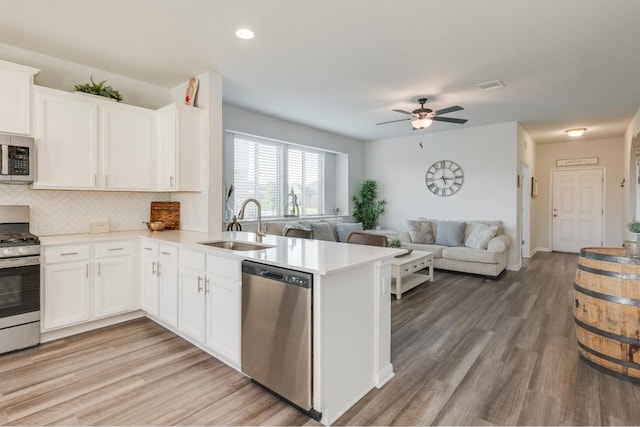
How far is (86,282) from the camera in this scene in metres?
3.02

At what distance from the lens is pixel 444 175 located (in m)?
6.71

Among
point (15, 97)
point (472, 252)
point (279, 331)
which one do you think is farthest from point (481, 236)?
point (15, 97)

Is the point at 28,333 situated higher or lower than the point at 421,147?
lower

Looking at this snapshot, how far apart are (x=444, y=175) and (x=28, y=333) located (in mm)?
6624

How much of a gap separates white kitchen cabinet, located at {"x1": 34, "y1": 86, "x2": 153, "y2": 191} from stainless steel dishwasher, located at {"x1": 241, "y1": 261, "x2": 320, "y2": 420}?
2.18 m

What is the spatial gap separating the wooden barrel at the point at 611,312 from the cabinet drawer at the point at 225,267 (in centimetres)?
253

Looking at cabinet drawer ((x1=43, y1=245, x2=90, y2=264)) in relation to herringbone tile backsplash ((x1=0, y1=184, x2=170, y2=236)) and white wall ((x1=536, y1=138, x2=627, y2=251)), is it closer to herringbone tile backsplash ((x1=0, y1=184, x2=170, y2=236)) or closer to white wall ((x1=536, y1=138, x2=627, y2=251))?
herringbone tile backsplash ((x1=0, y1=184, x2=170, y2=236))

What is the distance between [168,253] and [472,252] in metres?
4.55

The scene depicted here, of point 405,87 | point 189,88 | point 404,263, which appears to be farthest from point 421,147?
point 189,88

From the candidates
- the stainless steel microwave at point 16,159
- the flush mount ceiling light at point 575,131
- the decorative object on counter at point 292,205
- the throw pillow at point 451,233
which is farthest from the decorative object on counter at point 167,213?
the flush mount ceiling light at point 575,131

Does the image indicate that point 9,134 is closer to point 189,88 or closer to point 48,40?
point 48,40

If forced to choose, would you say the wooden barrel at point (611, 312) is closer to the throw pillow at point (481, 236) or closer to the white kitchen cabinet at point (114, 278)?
the throw pillow at point (481, 236)

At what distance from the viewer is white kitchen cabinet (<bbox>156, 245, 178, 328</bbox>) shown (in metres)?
2.90

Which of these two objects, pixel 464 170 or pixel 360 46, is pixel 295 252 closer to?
pixel 360 46
